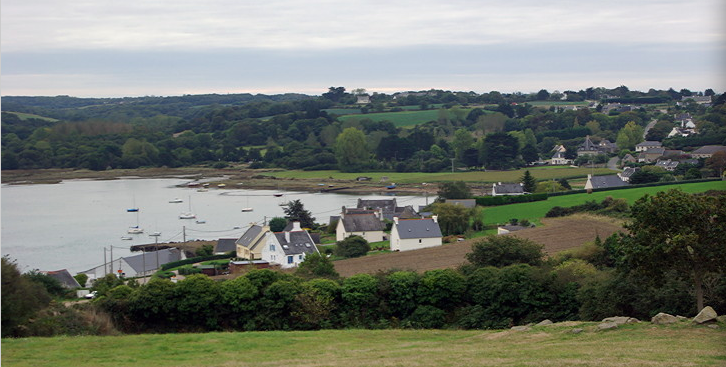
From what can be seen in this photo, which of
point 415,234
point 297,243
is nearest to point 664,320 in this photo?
point 297,243

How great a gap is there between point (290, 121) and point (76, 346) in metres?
101

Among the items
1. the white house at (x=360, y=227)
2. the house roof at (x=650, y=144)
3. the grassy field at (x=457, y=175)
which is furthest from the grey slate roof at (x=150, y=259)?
Answer: the house roof at (x=650, y=144)

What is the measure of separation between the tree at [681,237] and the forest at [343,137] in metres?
54.9

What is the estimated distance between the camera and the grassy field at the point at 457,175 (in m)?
64.6

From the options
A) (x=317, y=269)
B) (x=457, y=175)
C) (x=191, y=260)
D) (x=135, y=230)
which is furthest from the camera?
(x=457, y=175)

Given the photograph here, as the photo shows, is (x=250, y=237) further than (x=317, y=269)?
Yes

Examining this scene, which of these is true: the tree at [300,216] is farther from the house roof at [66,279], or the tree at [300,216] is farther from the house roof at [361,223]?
the house roof at [66,279]

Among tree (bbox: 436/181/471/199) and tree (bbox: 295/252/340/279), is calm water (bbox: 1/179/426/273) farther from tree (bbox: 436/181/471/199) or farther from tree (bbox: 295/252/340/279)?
tree (bbox: 295/252/340/279)

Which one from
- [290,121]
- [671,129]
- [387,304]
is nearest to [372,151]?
[290,121]

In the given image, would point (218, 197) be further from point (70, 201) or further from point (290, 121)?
point (290, 121)

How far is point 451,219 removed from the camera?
36.8 meters

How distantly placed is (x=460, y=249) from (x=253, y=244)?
8.69m

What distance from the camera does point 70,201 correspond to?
5869cm

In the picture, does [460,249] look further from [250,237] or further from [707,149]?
[707,149]
